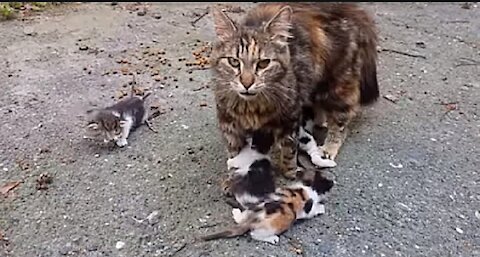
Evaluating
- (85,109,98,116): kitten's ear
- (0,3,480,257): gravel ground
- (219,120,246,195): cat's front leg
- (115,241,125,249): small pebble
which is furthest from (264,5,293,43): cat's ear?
(85,109,98,116): kitten's ear

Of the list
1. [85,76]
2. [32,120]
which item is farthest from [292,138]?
[85,76]

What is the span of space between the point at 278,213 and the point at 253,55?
0.77m

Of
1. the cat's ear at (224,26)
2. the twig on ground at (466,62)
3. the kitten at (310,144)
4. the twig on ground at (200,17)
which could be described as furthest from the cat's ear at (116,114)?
the twig on ground at (466,62)

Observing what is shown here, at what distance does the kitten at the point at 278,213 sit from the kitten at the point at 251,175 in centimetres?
5

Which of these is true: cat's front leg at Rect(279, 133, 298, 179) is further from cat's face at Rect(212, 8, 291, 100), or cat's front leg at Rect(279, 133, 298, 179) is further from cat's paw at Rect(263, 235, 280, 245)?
cat's paw at Rect(263, 235, 280, 245)

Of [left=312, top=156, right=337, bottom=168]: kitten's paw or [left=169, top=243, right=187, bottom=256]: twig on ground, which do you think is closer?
[left=169, top=243, right=187, bottom=256]: twig on ground

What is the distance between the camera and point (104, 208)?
3.29m

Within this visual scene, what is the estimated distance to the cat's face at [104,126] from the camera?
12.4ft

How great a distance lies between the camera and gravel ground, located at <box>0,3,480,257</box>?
3.06m

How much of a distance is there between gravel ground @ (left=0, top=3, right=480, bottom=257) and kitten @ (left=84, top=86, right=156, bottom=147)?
2.9 inches

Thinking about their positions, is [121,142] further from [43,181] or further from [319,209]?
[319,209]

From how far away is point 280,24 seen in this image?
3.22 metres

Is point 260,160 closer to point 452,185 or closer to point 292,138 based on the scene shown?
point 292,138

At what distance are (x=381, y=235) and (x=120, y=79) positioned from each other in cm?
245
